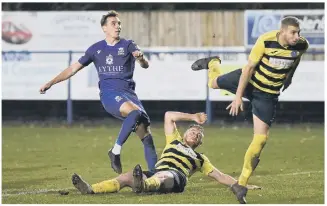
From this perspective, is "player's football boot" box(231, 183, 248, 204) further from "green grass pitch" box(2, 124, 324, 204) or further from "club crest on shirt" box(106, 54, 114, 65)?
→ "club crest on shirt" box(106, 54, 114, 65)

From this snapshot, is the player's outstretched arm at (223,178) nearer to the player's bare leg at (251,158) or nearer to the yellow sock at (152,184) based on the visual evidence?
the player's bare leg at (251,158)

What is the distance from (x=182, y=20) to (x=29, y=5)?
4.06 meters

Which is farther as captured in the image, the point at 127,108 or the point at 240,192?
the point at 127,108

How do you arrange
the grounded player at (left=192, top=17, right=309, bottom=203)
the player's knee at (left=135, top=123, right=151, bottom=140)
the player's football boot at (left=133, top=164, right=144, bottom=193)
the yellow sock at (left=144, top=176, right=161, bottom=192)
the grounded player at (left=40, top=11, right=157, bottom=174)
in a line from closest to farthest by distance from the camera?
the grounded player at (left=192, top=17, right=309, bottom=203), the player's football boot at (left=133, top=164, right=144, bottom=193), the yellow sock at (left=144, top=176, right=161, bottom=192), the grounded player at (left=40, top=11, right=157, bottom=174), the player's knee at (left=135, top=123, right=151, bottom=140)

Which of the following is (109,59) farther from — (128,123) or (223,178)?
(223,178)

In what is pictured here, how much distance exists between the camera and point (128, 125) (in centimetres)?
1295

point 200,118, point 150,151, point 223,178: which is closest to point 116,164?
point 150,151

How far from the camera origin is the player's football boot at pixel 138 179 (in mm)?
12539


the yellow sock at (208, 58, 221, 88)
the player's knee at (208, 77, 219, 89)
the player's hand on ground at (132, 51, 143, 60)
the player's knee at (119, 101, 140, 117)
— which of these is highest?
the player's hand on ground at (132, 51, 143, 60)

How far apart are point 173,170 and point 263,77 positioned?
1580 millimetres

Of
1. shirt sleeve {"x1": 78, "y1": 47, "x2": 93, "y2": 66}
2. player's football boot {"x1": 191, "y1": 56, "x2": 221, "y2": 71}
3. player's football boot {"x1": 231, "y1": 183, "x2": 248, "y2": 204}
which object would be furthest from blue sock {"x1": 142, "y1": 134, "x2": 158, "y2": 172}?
player's football boot {"x1": 231, "y1": 183, "x2": 248, "y2": 204}

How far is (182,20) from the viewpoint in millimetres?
29875

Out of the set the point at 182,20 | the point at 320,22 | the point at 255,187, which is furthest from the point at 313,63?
the point at 255,187

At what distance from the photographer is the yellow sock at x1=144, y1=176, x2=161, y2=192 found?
42.3 feet
